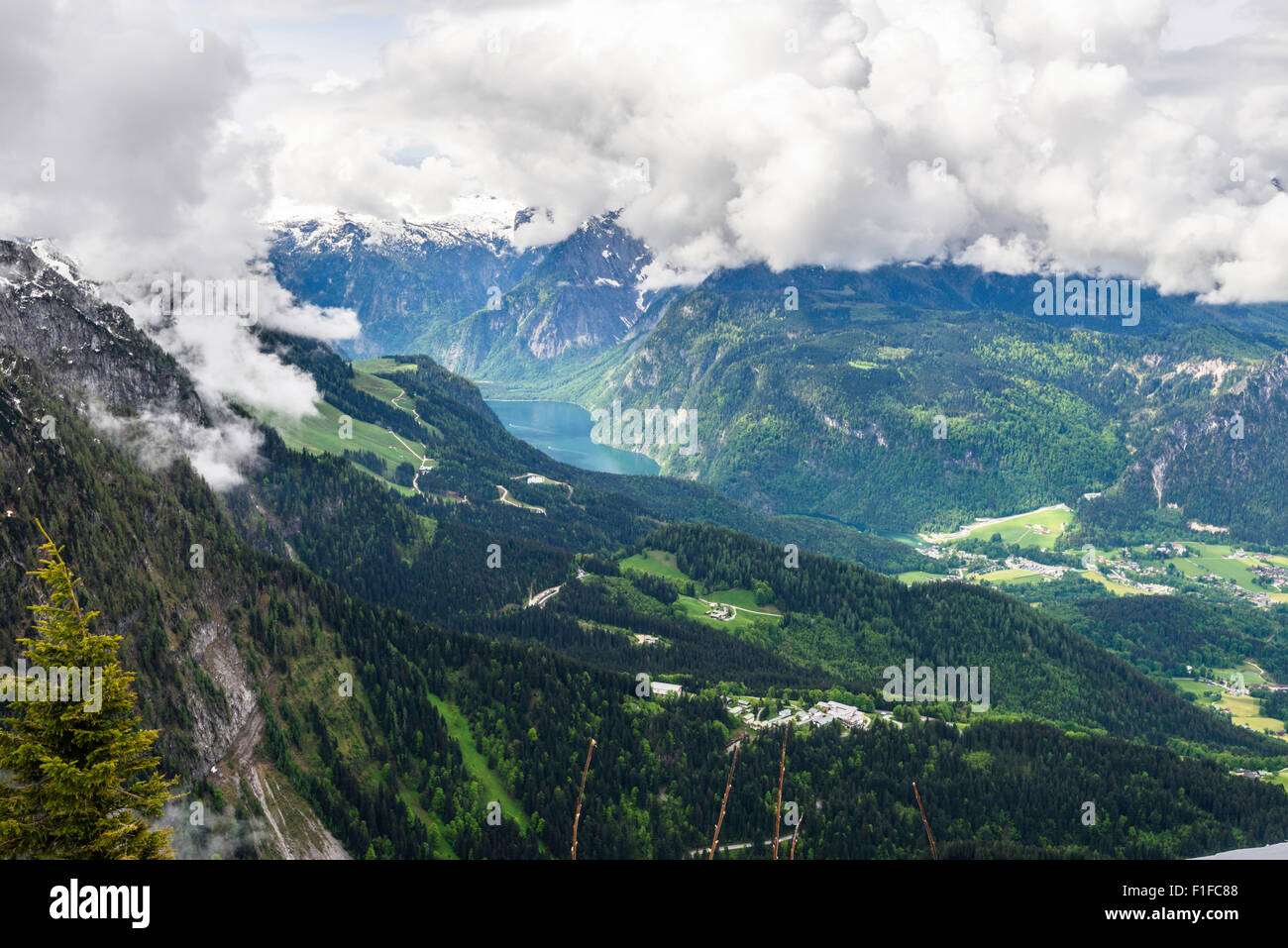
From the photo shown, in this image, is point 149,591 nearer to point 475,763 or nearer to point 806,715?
point 475,763

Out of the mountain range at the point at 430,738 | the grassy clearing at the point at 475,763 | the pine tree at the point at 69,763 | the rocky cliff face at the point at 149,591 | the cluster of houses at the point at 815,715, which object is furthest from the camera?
the cluster of houses at the point at 815,715

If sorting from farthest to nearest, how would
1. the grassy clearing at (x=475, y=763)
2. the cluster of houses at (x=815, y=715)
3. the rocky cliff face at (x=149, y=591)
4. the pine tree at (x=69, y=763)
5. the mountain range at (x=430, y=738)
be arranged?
1. the cluster of houses at (x=815, y=715)
2. the grassy clearing at (x=475, y=763)
3. the mountain range at (x=430, y=738)
4. the rocky cliff face at (x=149, y=591)
5. the pine tree at (x=69, y=763)

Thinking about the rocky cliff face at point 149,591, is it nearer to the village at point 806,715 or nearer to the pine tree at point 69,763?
the pine tree at point 69,763

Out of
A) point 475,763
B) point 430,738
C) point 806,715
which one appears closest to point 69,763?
point 430,738

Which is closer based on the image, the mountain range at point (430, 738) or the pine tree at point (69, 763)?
the pine tree at point (69, 763)

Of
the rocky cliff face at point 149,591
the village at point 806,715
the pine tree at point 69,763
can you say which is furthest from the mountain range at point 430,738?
the pine tree at point 69,763

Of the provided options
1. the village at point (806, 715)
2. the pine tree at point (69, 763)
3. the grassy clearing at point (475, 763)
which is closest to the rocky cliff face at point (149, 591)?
the grassy clearing at point (475, 763)

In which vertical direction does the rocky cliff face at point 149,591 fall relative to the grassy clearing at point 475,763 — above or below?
above
